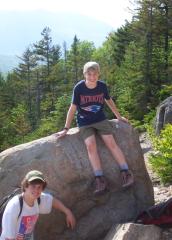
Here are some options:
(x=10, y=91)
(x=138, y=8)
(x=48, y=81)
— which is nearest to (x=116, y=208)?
(x=138, y=8)

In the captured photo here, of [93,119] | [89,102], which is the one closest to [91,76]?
[89,102]

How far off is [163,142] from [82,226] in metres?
4.05

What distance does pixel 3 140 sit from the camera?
46250mm

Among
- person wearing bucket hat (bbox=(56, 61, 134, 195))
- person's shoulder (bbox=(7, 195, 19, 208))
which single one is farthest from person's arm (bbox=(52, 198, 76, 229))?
person wearing bucket hat (bbox=(56, 61, 134, 195))

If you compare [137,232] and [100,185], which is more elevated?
[100,185]

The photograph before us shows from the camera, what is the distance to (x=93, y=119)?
25.2 feet

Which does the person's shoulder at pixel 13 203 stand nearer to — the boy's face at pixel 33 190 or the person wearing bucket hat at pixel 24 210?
the person wearing bucket hat at pixel 24 210

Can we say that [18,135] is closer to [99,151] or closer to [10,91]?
[10,91]

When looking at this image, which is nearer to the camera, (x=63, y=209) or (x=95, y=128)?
(x=63, y=209)

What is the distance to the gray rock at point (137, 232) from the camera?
20.7 feet

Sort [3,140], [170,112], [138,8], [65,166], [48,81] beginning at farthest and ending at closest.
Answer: [48,81]
[3,140]
[138,8]
[170,112]
[65,166]

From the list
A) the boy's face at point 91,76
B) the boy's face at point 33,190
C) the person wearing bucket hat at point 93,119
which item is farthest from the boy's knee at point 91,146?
the boy's face at point 33,190

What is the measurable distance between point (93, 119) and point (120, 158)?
0.75 meters

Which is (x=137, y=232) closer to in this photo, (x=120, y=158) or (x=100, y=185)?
(x=100, y=185)
